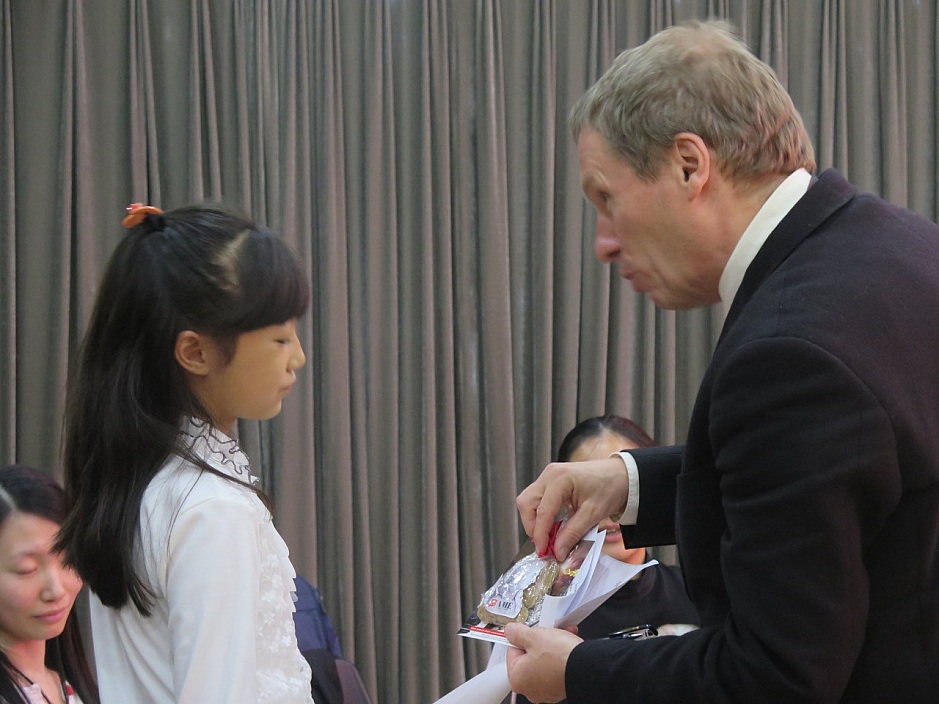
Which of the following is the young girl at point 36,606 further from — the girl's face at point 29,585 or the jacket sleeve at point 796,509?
the jacket sleeve at point 796,509

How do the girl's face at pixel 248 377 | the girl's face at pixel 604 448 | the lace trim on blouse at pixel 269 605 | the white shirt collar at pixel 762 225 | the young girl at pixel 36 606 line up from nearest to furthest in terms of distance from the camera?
1. the white shirt collar at pixel 762 225
2. the lace trim on blouse at pixel 269 605
3. the girl's face at pixel 248 377
4. the young girl at pixel 36 606
5. the girl's face at pixel 604 448

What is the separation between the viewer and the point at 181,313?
157 centimetres

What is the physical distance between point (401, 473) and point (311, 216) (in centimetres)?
88

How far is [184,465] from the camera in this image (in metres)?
1.49

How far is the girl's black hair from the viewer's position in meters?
1.51

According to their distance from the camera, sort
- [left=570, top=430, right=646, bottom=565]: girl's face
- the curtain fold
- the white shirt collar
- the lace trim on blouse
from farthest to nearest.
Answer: the curtain fold, [left=570, top=430, right=646, bottom=565]: girl's face, the lace trim on blouse, the white shirt collar

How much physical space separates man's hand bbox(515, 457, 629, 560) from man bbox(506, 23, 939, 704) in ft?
0.70

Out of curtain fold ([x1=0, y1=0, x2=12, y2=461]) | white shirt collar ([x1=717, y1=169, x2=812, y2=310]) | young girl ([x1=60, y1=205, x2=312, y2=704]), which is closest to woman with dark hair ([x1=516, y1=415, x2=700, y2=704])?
young girl ([x1=60, y1=205, x2=312, y2=704])

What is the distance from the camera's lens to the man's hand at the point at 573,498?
A: 59.5 inches

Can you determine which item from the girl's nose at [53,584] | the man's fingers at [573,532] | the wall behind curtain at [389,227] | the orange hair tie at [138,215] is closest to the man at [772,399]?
the man's fingers at [573,532]

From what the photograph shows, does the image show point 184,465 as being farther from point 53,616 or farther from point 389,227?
point 389,227

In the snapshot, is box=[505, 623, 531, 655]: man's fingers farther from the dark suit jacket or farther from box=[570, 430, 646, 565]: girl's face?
box=[570, 430, 646, 565]: girl's face

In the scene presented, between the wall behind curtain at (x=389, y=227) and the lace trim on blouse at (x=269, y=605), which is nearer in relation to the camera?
the lace trim on blouse at (x=269, y=605)

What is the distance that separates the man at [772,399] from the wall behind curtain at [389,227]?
6.30ft
